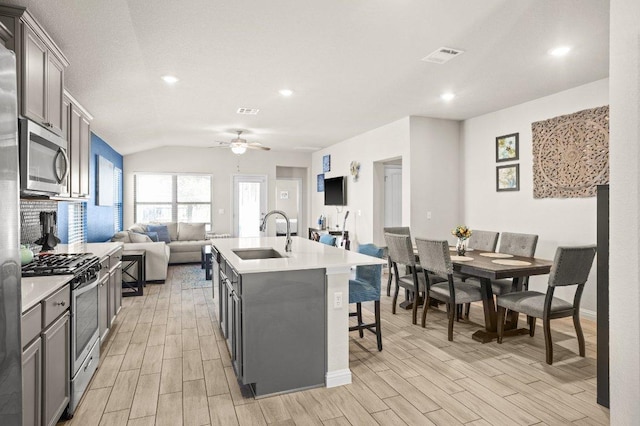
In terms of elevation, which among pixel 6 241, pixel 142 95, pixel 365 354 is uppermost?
pixel 142 95

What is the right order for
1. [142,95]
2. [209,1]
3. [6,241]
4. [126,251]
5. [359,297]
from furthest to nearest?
[126,251] → [142,95] → [359,297] → [209,1] → [6,241]

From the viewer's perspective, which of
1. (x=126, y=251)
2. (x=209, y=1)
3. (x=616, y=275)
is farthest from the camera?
(x=126, y=251)

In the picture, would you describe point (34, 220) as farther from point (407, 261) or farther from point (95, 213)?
point (407, 261)

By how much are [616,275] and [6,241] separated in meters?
2.66

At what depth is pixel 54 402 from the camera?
6.82ft

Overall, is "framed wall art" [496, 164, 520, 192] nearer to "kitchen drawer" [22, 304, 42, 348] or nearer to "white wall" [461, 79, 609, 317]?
"white wall" [461, 79, 609, 317]

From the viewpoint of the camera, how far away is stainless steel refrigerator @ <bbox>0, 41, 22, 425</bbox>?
120 cm

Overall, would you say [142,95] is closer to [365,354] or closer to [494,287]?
[365,354]

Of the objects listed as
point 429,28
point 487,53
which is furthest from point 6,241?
point 487,53

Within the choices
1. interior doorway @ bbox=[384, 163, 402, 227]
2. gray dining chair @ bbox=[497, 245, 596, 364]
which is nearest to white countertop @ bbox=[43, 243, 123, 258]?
gray dining chair @ bbox=[497, 245, 596, 364]

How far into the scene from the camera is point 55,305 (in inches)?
81.7

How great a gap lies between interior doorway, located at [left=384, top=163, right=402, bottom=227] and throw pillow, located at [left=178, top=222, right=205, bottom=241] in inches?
164

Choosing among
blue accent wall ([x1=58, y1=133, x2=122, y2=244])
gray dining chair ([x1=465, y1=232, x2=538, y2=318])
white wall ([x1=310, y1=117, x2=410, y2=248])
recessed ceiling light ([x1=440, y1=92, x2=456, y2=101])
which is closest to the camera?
gray dining chair ([x1=465, y1=232, x2=538, y2=318])

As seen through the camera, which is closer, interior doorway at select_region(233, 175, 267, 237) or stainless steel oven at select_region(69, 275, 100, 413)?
stainless steel oven at select_region(69, 275, 100, 413)
